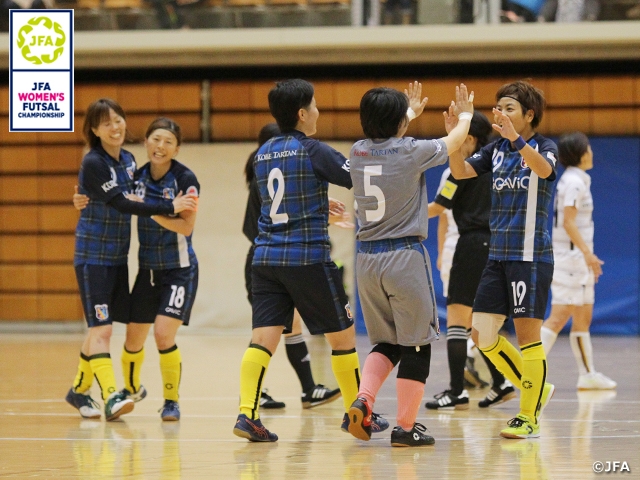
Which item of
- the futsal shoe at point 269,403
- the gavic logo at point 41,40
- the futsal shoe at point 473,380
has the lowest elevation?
the futsal shoe at point 473,380

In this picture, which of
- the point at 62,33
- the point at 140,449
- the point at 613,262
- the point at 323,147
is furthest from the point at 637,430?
the point at 62,33

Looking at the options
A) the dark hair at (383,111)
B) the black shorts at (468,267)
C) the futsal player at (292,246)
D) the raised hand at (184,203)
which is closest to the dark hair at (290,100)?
the futsal player at (292,246)

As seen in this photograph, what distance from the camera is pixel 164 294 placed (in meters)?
4.45

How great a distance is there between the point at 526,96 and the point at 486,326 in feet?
3.32

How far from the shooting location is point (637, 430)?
396 centimetres

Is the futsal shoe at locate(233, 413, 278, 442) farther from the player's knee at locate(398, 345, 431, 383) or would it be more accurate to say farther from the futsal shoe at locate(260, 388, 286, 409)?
the futsal shoe at locate(260, 388, 286, 409)

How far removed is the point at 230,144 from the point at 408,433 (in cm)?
763

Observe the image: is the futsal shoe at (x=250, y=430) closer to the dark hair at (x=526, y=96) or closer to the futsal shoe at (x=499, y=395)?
the futsal shoe at (x=499, y=395)

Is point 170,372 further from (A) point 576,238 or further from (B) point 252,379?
(A) point 576,238

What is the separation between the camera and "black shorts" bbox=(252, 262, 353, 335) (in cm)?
368

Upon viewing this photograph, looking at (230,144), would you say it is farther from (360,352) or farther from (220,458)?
(220,458)

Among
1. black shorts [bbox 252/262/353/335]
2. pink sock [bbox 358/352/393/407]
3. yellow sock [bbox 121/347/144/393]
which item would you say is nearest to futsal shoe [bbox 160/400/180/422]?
yellow sock [bbox 121/347/144/393]

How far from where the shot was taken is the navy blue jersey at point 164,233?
450cm

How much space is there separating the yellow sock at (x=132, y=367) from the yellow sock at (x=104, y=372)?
0.19m
